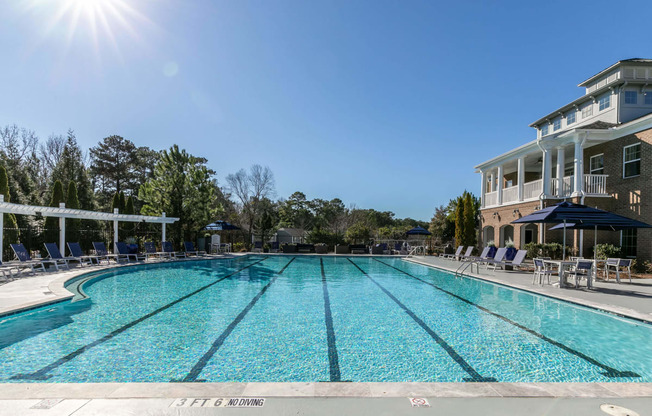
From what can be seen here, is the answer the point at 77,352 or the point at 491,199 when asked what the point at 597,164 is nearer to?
the point at 491,199

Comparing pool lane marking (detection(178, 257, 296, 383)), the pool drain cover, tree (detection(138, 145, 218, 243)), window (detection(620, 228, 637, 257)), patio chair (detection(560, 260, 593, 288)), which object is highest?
tree (detection(138, 145, 218, 243))

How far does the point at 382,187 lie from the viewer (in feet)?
128

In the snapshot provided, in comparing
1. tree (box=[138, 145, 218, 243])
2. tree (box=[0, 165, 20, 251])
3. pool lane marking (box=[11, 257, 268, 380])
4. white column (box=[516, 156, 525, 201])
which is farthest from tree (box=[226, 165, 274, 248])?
pool lane marking (box=[11, 257, 268, 380])

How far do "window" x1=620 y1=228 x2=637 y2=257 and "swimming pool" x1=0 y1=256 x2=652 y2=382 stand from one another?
7760 mm

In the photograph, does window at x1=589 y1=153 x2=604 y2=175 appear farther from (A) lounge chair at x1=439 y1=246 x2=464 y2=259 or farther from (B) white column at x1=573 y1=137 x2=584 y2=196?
(A) lounge chair at x1=439 y1=246 x2=464 y2=259

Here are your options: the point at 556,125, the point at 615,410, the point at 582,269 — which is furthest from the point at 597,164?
the point at 615,410

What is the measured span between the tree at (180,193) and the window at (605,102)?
70.8 ft

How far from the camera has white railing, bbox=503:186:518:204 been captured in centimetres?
1785

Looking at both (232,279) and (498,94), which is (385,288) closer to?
(232,279)

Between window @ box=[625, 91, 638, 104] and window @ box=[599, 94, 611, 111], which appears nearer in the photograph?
window @ box=[625, 91, 638, 104]

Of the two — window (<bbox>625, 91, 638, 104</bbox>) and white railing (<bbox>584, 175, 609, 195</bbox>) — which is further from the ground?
window (<bbox>625, 91, 638, 104</bbox>)

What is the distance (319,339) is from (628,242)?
14.5 metres

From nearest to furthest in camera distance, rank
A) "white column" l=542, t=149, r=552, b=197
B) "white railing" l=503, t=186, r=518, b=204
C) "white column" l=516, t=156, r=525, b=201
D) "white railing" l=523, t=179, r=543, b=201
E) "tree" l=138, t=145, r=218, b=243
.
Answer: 1. "white column" l=542, t=149, r=552, b=197
2. "white railing" l=523, t=179, r=543, b=201
3. "white column" l=516, t=156, r=525, b=201
4. "white railing" l=503, t=186, r=518, b=204
5. "tree" l=138, t=145, r=218, b=243

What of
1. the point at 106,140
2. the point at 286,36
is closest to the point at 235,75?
the point at 286,36
